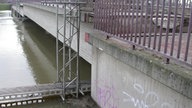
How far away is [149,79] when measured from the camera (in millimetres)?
5426

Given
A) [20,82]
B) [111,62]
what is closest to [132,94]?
[111,62]

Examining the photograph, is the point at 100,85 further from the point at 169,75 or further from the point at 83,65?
the point at 83,65

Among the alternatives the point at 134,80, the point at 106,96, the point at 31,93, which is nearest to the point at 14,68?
the point at 31,93

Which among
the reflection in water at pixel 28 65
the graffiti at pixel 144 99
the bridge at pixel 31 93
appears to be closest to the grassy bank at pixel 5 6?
the reflection in water at pixel 28 65

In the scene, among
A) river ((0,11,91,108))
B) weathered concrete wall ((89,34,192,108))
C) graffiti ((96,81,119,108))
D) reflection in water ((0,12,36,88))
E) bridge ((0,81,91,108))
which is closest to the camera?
weathered concrete wall ((89,34,192,108))

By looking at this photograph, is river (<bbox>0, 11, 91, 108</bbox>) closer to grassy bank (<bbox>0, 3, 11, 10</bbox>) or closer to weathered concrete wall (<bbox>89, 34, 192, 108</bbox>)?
weathered concrete wall (<bbox>89, 34, 192, 108</bbox>)

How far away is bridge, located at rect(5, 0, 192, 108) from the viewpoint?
175 inches

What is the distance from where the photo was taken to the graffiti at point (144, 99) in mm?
5180

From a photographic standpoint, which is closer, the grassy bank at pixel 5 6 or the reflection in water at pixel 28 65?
the reflection in water at pixel 28 65

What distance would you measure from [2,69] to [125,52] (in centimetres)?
1014

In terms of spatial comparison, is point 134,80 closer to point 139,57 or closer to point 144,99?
point 144,99

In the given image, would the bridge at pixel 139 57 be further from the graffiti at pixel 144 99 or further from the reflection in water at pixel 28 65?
the reflection in water at pixel 28 65

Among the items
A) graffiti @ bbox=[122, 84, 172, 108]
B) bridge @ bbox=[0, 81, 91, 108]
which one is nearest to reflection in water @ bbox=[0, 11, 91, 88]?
bridge @ bbox=[0, 81, 91, 108]

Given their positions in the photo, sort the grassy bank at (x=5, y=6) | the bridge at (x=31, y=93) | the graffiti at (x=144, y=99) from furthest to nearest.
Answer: the grassy bank at (x=5, y=6) → the bridge at (x=31, y=93) → the graffiti at (x=144, y=99)
